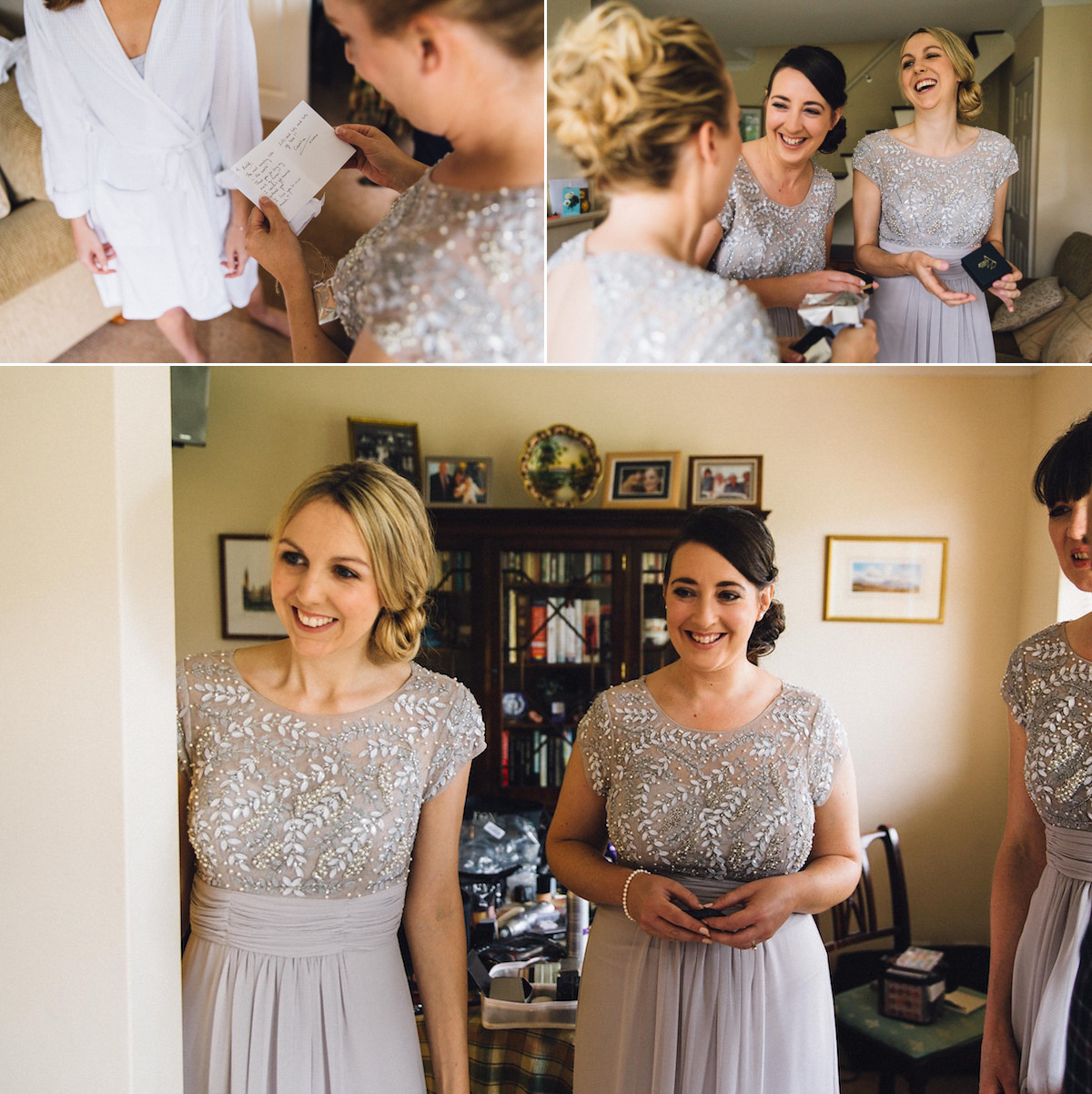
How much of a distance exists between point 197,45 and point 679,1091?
4.81 ft

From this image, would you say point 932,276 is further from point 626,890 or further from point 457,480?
point 457,480

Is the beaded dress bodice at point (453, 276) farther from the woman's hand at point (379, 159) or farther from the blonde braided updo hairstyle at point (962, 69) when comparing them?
the blonde braided updo hairstyle at point (962, 69)

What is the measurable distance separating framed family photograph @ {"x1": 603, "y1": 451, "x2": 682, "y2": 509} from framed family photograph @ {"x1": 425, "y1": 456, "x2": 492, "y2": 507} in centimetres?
42

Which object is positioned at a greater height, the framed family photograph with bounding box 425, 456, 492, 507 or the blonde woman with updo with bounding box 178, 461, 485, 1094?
the framed family photograph with bounding box 425, 456, 492, 507

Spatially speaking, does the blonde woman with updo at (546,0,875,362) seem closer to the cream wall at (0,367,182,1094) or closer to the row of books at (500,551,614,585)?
the cream wall at (0,367,182,1094)

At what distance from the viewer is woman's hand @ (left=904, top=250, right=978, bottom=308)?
103cm

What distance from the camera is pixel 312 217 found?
1.07 m

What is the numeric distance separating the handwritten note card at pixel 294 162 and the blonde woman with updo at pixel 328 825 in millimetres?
384

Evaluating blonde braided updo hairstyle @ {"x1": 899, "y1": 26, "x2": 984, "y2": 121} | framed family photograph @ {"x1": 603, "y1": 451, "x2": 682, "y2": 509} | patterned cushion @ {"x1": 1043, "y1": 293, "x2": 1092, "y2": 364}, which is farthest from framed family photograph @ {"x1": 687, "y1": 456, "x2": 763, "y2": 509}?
blonde braided updo hairstyle @ {"x1": 899, "y1": 26, "x2": 984, "y2": 121}

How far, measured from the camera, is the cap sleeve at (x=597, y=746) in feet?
4.62

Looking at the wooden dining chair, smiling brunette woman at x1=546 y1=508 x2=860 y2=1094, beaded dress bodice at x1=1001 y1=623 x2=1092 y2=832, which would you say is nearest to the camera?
beaded dress bodice at x1=1001 y1=623 x2=1092 y2=832

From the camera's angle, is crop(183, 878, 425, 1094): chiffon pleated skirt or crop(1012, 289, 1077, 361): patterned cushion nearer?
crop(1012, 289, 1077, 361): patterned cushion

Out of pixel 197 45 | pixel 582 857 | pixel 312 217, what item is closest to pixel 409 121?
pixel 312 217

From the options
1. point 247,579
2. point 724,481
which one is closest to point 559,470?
point 724,481
